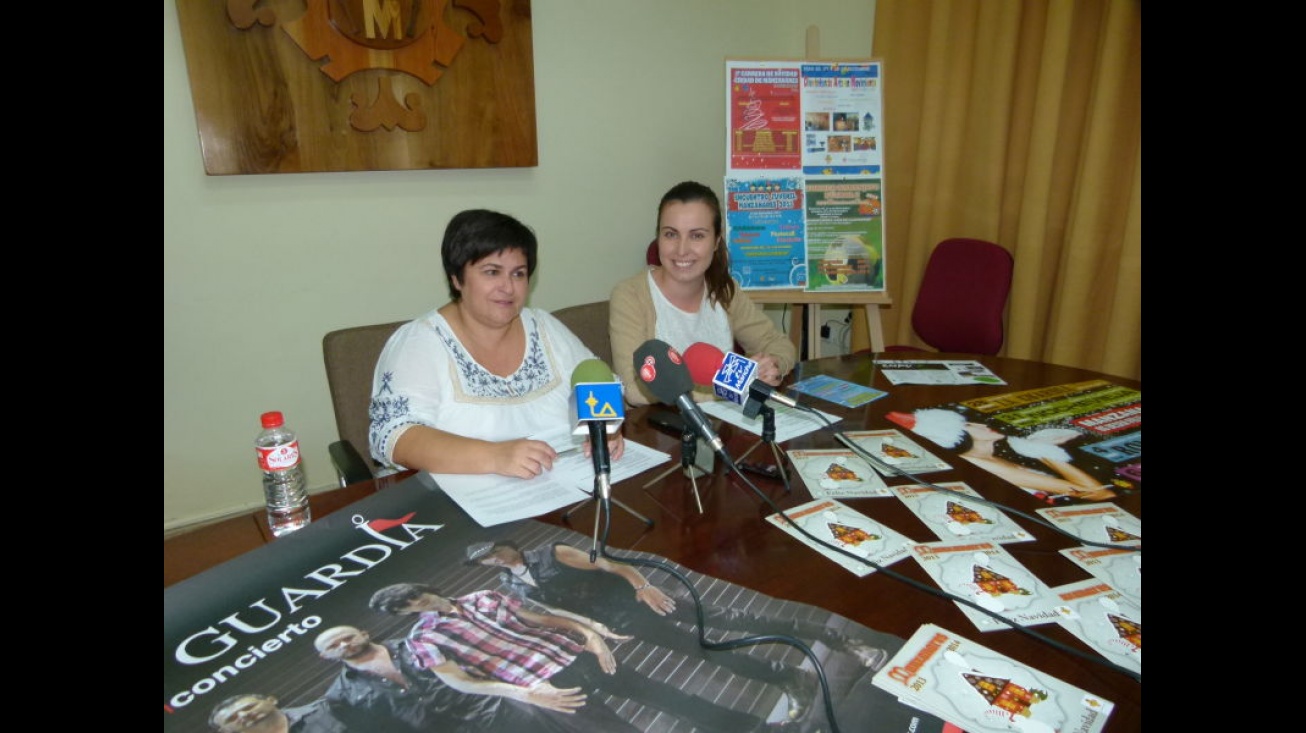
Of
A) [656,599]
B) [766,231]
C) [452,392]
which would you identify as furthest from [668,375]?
[766,231]

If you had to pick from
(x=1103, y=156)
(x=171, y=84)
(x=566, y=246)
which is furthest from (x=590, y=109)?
(x=1103, y=156)

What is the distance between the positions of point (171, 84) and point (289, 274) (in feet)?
2.25

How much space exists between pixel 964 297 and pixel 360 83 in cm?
252

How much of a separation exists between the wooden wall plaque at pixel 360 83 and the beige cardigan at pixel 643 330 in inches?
42.7

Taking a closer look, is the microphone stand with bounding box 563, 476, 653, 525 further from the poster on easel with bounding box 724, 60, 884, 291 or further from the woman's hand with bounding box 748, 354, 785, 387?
the poster on easel with bounding box 724, 60, 884, 291

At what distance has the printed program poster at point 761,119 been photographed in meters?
2.92

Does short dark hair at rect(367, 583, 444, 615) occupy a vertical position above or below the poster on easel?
below

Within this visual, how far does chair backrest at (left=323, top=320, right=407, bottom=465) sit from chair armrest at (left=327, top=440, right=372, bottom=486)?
0.12 m

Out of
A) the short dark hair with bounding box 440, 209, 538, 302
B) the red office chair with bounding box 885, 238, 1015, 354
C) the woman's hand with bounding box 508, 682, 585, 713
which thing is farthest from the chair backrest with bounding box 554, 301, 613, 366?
the woman's hand with bounding box 508, 682, 585, 713

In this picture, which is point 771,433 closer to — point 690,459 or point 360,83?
point 690,459

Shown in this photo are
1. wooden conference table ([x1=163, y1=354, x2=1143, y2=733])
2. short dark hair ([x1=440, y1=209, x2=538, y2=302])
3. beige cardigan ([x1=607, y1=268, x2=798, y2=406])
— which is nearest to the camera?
wooden conference table ([x1=163, y1=354, x2=1143, y2=733])

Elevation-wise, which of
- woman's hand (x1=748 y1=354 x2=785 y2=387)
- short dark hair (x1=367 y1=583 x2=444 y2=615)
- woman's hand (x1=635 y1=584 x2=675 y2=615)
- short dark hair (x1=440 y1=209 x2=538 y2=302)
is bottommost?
short dark hair (x1=367 y1=583 x2=444 y2=615)

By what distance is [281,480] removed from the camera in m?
1.14

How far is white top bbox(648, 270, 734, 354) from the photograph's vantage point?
2.17 m
